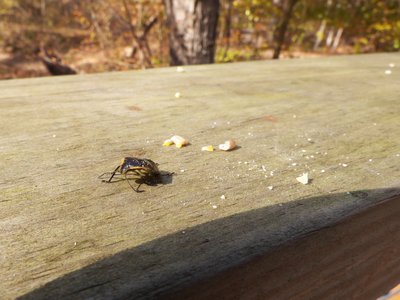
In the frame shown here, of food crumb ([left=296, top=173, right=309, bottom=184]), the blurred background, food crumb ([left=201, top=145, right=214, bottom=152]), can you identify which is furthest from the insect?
the blurred background

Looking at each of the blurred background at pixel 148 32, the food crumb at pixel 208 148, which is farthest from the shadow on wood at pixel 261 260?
the blurred background at pixel 148 32

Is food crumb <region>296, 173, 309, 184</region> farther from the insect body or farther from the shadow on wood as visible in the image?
the insect body

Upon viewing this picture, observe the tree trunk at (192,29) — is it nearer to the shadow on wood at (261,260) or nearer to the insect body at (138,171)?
the insect body at (138,171)

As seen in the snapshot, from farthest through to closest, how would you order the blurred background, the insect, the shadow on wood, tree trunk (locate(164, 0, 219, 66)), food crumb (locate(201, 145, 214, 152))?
the blurred background, tree trunk (locate(164, 0, 219, 66)), food crumb (locate(201, 145, 214, 152)), the insect, the shadow on wood

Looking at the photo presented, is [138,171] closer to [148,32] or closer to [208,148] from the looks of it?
[208,148]

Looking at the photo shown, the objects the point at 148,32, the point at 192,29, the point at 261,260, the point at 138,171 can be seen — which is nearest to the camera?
the point at 261,260

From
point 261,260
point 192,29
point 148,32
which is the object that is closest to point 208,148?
point 261,260
